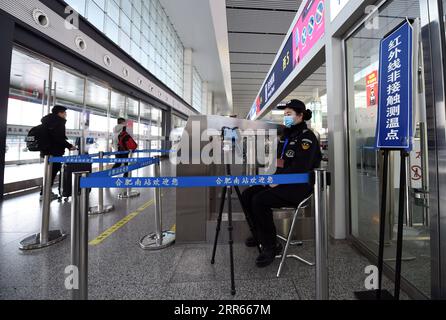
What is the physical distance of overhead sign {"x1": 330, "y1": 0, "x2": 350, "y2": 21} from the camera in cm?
228

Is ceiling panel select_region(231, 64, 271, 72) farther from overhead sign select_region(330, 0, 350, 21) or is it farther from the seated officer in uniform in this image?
the seated officer in uniform

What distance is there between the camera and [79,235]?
1198mm

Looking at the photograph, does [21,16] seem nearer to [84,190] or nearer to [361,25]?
[84,190]

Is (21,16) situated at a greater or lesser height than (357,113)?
greater

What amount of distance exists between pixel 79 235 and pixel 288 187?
4.85 ft

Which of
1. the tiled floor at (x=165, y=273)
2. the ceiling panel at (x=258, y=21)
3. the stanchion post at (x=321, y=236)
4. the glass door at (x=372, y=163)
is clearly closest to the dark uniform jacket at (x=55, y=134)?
the tiled floor at (x=165, y=273)

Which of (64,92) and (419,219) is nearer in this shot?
(419,219)

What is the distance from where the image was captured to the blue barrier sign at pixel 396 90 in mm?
1161

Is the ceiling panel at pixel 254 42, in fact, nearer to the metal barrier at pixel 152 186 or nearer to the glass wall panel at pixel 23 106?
the glass wall panel at pixel 23 106

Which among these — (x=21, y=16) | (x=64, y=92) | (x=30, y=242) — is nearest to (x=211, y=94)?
(x=64, y=92)

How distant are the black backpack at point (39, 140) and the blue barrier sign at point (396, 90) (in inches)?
130

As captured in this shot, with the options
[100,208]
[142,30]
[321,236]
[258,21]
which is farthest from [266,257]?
[142,30]

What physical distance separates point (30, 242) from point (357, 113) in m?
3.62
